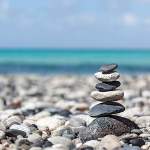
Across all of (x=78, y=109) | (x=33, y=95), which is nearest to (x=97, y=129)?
(x=78, y=109)

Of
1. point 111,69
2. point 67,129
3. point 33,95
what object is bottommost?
point 33,95

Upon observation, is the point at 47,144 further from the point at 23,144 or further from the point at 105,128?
the point at 105,128

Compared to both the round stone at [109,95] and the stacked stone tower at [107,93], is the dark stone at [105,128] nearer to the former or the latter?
the stacked stone tower at [107,93]

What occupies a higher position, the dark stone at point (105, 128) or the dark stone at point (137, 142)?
the dark stone at point (105, 128)

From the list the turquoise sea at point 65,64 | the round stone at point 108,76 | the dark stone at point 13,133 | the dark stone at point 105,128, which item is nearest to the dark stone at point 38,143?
the dark stone at point 13,133

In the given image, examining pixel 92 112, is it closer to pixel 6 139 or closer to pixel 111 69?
pixel 111 69

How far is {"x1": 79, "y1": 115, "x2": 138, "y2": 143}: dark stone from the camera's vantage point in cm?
665

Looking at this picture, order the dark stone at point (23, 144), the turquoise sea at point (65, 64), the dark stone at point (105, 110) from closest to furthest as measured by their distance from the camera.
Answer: the dark stone at point (23, 144)
the dark stone at point (105, 110)
the turquoise sea at point (65, 64)

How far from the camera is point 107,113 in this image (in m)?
6.83

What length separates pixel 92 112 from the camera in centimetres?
690

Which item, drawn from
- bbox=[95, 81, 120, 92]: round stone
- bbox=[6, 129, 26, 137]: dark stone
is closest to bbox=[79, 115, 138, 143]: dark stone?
bbox=[95, 81, 120, 92]: round stone

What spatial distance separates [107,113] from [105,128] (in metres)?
0.20

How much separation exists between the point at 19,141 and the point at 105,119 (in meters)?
1.19

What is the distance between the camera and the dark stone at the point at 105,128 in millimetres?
6648
